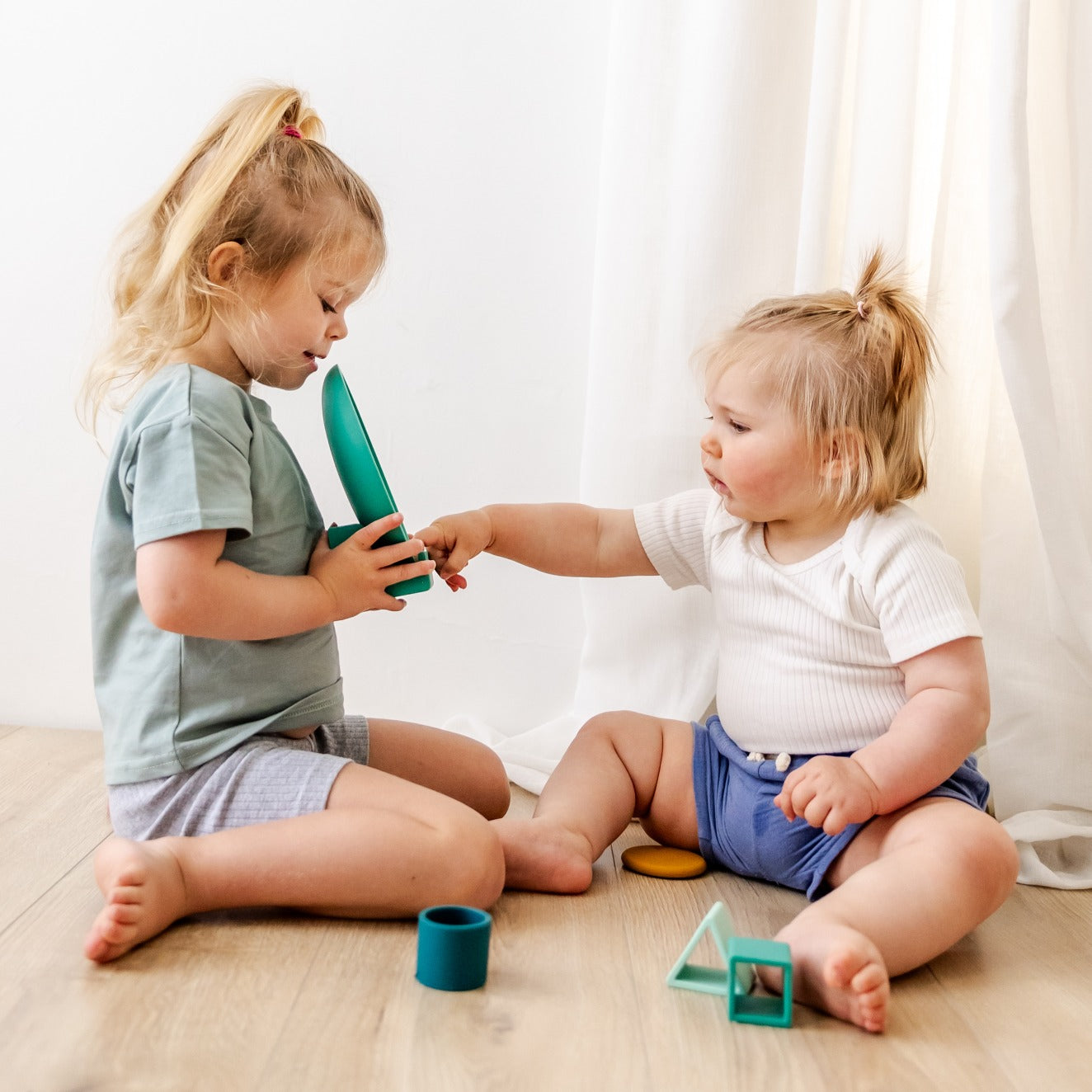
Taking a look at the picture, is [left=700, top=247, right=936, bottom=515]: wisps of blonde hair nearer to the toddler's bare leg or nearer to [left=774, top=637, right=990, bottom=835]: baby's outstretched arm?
[left=774, top=637, right=990, bottom=835]: baby's outstretched arm

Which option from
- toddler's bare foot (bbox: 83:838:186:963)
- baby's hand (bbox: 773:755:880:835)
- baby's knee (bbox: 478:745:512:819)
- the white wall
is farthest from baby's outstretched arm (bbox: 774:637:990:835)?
the white wall

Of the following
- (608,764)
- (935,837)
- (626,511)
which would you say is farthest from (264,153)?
(935,837)

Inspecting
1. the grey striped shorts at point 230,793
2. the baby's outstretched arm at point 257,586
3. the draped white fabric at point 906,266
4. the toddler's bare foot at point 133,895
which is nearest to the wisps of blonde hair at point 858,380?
the draped white fabric at point 906,266

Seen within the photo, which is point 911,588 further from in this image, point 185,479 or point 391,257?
point 391,257

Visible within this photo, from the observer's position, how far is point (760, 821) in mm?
988

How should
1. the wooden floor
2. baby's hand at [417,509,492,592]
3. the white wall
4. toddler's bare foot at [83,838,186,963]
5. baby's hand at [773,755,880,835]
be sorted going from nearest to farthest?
the wooden floor, toddler's bare foot at [83,838,186,963], baby's hand at [773,755,880,835], baby's hand at [417,509,492,592], the white wall

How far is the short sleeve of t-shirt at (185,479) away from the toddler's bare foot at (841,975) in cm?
50

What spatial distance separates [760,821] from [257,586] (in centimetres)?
46

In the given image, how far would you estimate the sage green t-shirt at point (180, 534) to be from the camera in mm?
877

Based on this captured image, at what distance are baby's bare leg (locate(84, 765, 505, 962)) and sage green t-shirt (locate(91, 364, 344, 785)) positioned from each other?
0.36ft

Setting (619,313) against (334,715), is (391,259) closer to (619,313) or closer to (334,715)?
(619,313)

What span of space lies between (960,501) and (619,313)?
42cm

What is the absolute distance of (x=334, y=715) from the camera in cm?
103

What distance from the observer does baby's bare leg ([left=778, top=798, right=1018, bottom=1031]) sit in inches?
28.1
